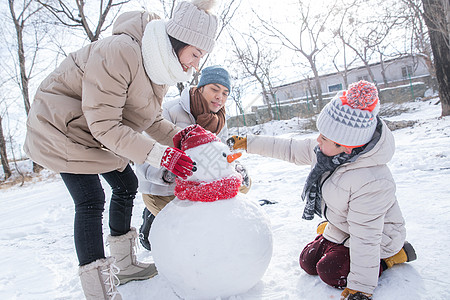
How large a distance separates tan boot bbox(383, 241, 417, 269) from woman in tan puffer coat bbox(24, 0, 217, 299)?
1.10m

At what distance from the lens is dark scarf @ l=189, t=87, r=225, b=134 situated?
225 cm

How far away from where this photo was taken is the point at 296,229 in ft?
7.05

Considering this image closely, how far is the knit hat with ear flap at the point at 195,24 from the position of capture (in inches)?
60.7

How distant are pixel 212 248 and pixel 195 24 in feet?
3.60

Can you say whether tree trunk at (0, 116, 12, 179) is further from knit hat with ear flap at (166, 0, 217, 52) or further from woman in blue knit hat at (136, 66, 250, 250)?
knit hat with ear flap at (166, 0, 217, 52)

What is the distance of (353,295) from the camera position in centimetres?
131

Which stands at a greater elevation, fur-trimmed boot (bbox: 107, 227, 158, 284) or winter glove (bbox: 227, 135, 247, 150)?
winter glove (bbox: 227, 135, 247, 150)

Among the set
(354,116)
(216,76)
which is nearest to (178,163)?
(354,116)

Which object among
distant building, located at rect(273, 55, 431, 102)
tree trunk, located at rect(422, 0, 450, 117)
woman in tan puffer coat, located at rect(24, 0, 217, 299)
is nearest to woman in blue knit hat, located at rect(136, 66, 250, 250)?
woman in tan puffer coat, located at rect(24, 0, 217, 299)

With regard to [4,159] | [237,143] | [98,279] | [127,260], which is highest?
[4,159]

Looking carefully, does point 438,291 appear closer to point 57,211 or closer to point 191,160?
point 191,160

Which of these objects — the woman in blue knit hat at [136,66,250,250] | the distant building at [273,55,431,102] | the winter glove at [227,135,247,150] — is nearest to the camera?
the winter glove at [227,135,247,150]

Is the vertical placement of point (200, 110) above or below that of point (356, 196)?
above

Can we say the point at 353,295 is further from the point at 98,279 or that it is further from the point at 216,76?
→ the point at 216,76
